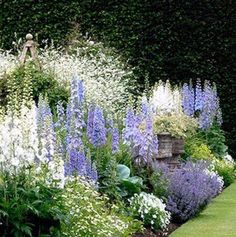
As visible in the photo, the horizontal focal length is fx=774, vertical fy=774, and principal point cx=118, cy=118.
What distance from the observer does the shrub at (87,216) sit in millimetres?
5629

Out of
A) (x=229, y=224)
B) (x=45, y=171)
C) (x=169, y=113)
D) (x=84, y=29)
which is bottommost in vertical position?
(x=229, y=224)

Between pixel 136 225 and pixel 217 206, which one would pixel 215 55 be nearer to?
pixel 217 206

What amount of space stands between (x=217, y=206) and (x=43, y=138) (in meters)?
3.42

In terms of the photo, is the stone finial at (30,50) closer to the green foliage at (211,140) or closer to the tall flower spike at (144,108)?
the green foliage at (211,140)

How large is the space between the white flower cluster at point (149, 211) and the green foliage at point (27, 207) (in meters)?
1.98

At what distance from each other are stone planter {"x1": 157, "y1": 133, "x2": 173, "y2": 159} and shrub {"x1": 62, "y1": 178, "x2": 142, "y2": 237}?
2652 millimetres

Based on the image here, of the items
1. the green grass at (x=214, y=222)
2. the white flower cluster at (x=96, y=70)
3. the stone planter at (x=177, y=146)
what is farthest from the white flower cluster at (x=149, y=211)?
the white flower cluster at (x=96, y=70)

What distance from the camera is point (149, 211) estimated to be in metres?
7.22

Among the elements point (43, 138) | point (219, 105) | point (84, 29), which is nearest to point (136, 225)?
point (43, 138)

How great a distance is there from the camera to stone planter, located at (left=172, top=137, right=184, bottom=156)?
9523 mm

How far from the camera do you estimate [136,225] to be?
21.8 feet

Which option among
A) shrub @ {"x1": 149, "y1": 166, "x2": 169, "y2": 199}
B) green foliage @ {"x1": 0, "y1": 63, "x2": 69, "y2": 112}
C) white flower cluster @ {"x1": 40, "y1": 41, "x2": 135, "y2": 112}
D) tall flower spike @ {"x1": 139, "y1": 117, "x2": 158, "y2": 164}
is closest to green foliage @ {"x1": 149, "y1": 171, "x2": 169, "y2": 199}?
shrub @ {"x1": 149, "y1": 166, "x2": 169, "y2": 199}

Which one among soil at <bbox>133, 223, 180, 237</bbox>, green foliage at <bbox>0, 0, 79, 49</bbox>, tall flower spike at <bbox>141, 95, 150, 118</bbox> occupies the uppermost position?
green foliage at <bbox>0, 0, 79, 49</bbox>

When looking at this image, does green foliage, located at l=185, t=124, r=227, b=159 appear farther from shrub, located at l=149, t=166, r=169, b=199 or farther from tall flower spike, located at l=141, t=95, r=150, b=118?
shrub, located at l=149, t=166, r=169, b=199
